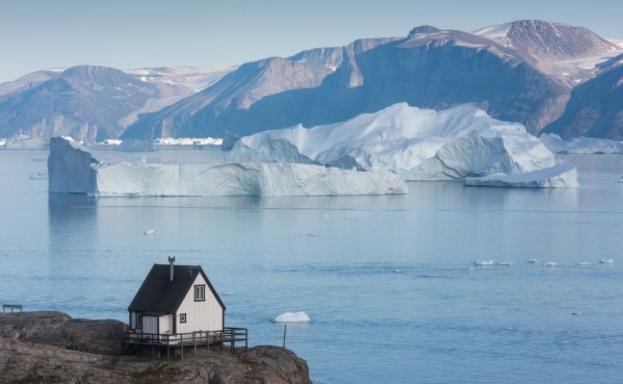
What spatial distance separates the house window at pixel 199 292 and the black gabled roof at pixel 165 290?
0.15 metres

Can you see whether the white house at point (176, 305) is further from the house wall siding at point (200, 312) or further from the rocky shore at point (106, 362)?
the rocky shore at point (106, 362)

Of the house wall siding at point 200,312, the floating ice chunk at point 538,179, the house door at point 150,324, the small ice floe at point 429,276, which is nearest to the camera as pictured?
the house door at point 150,324

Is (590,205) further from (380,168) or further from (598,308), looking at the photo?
(598,308)

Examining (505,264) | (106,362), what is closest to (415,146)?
(505,264)

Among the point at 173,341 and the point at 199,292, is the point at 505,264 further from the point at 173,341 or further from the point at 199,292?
the point at 173,341

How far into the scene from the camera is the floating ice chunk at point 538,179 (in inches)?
3113

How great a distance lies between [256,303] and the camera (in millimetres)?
33844

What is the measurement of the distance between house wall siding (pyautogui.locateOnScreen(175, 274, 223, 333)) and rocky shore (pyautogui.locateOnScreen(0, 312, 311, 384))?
53cm

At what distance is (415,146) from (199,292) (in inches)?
2354

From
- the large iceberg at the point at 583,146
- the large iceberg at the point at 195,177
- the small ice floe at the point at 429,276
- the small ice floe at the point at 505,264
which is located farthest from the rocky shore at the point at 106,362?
the large iceberg at the point at 583,146

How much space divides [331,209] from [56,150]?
1569 centimetres

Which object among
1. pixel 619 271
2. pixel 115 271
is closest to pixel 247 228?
pixel 115 271

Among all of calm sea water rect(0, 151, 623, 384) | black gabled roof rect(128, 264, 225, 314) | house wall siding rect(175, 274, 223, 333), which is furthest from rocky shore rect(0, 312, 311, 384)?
calm sea water rect(0, 151, 623, 384)

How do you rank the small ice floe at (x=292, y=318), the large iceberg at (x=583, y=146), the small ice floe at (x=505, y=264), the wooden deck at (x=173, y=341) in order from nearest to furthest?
the wooden deck at (x=173, y=341) → the small ice floe at (x=292, y=318) → the small ice floe at (x=505, y=264) → the large iceberg at (x=583, y=146)
